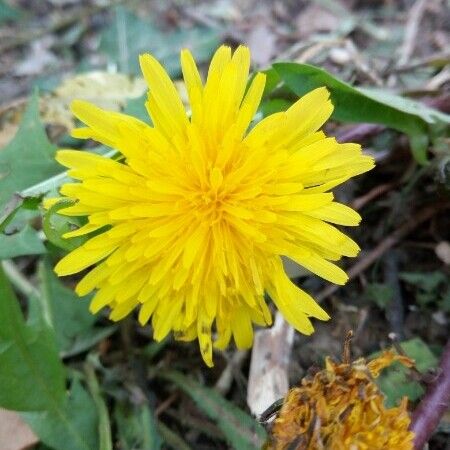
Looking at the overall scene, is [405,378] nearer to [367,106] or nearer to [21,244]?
[367,106]

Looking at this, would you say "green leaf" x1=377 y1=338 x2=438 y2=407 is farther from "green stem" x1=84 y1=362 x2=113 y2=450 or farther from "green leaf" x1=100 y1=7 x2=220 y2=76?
"green leaf" x1=100 y1=7 x2=220 y2=76

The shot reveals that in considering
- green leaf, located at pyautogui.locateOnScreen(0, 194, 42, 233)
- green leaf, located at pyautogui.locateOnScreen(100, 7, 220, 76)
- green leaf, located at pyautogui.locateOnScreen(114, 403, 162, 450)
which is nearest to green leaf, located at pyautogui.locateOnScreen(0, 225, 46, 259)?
green leaf, located at pyautogui.locateOnScreen(0, 194, 42, 233)

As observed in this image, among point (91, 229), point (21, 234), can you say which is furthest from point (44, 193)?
point (91, 229)

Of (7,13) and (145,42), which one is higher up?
(7,13)

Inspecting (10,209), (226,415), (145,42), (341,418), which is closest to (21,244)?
(10,209)

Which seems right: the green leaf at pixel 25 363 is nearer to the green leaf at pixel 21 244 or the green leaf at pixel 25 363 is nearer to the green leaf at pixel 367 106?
the green leaf at pixel 21 244

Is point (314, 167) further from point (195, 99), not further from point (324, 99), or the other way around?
point (195, 99)
